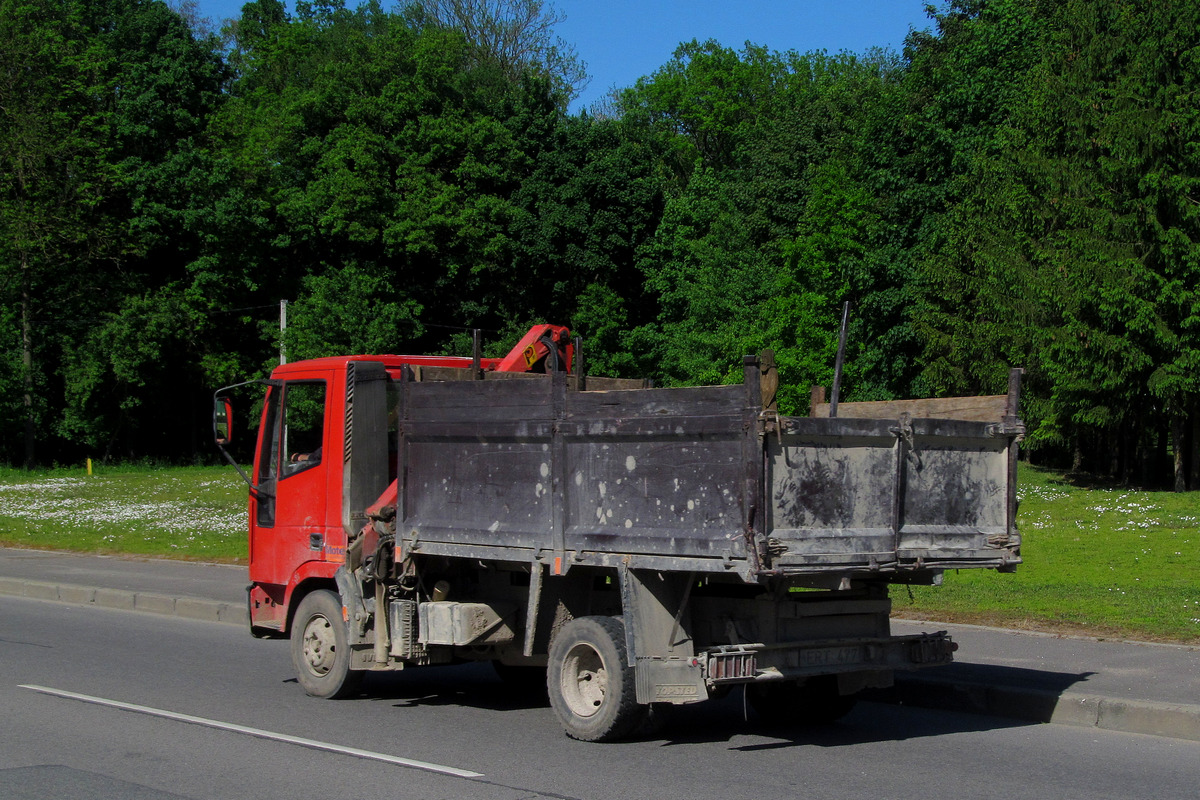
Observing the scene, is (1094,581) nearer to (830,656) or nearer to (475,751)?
(830,656)

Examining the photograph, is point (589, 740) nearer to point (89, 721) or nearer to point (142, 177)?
point (89, 721)

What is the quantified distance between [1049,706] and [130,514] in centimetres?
2583

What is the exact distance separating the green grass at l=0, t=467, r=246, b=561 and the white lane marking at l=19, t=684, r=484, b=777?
1080 centimetres

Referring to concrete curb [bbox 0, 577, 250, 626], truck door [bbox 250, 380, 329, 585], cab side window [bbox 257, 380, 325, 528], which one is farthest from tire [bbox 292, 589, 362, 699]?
concrete curb [bbox 0, 577, 250, 626]

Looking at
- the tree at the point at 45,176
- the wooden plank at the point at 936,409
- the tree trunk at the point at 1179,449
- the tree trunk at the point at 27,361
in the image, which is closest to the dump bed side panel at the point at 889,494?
the wooden plank at the point at 936,409

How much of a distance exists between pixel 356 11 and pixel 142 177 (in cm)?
2641

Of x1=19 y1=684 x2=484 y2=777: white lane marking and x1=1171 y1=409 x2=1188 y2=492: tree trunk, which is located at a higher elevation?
x1=1171 y1=409 x2=1188 y2=492: tree trunk

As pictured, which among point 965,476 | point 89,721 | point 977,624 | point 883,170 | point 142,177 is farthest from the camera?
point 142,177

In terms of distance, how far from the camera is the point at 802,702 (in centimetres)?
860

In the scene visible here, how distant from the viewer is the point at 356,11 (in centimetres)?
7525

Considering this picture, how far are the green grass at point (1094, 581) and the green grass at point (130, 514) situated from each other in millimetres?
12444

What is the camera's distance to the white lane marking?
725 centimetres

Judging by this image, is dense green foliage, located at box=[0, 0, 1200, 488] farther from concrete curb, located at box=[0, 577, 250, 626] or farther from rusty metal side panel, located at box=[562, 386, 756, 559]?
rusty metal side panel, located at box=[562, 386, 756, 559]

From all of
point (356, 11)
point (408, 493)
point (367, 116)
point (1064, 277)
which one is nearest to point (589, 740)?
point (408, 493)
